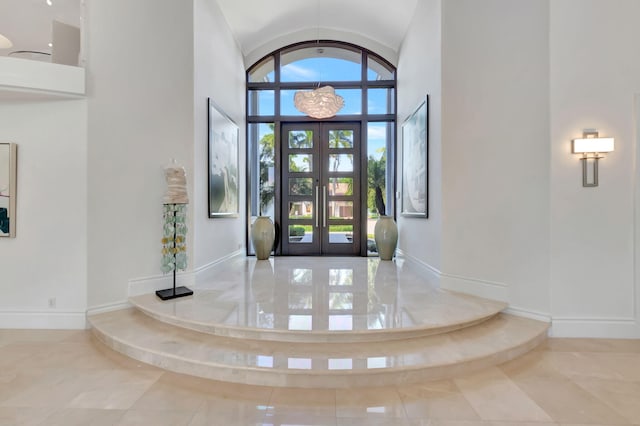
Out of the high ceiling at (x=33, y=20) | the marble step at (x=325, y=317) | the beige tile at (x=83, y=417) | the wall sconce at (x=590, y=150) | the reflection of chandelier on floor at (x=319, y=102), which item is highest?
the high ceiling at (x=33, y=20)

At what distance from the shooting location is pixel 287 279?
4.51m

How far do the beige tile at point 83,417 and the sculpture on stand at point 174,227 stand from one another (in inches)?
60.7

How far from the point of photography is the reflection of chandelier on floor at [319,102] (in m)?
5.31

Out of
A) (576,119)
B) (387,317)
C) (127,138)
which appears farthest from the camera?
(127,138)

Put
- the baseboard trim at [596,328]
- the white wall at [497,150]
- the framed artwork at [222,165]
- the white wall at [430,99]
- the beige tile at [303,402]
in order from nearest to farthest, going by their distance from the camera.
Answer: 1. the beige tile at [303,402]
2. the baseboard trim at [596,328]
3. the white wall at [497,150]
4. the white wall at [430,99]
5. the framed artwork at [222,165]

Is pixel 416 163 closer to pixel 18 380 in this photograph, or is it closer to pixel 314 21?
pixel 314 21

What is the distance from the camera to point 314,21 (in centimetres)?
620

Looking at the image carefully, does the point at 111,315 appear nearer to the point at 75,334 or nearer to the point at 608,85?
the point at 75,334

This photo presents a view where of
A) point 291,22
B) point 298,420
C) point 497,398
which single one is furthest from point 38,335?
point 291,22

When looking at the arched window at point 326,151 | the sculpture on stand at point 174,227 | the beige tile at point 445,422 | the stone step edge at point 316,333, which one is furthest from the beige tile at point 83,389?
the arched window at point 326,151

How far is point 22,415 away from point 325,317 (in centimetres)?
223

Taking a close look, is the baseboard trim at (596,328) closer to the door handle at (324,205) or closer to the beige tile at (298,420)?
the beige tile at (298,420)

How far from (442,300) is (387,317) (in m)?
0.89

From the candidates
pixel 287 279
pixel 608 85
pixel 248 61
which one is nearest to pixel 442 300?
pixel 287 279
